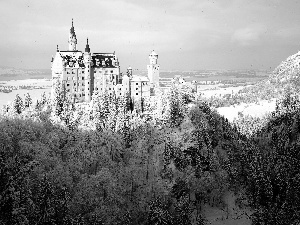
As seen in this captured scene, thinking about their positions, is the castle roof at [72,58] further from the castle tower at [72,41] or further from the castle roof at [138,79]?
the castle roof at [138,79]

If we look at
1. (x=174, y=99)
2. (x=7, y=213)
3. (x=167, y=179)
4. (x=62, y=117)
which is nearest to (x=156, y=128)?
(x=174, y=99)

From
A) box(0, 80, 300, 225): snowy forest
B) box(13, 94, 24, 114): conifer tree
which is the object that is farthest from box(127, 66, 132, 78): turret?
box(13, 94, 24, 114): conifer tree

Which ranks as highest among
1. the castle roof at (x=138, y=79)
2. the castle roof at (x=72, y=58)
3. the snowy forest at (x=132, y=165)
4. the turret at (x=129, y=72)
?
the castle roof at (x=72, y=58)

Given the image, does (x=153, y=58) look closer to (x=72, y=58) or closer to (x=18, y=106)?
(x=72, y=58)

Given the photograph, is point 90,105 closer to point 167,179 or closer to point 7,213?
point 167,179

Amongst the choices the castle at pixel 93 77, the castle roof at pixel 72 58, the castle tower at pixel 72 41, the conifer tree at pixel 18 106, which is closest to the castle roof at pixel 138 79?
the castle at pixel 93 77

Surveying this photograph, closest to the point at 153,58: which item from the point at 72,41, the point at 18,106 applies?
the point at 72,41

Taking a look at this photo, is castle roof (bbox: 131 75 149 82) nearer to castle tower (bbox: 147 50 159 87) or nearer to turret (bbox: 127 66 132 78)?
turret (bbox: 127 66 132 78)
